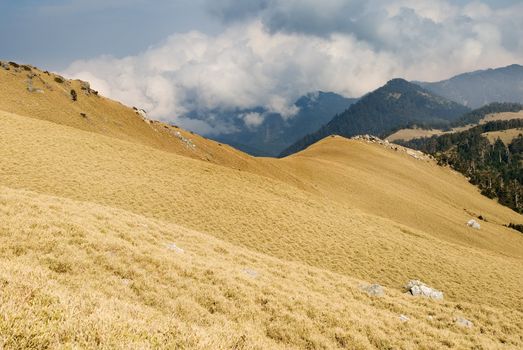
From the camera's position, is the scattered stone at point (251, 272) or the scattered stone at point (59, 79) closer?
the scattered stone at point (251, 272)

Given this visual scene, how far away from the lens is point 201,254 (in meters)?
23.1

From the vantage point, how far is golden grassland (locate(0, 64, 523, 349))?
36.8 feet

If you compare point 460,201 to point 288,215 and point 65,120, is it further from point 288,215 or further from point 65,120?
point 65,120

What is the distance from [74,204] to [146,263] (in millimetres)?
11888

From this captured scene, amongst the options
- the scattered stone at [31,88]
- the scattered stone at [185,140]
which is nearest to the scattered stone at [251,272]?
the scattered stone at [185,140]

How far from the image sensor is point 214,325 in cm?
1316

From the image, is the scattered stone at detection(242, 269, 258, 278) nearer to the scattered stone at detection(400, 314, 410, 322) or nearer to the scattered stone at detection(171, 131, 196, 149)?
the scattered stone at detection(400, 314, 410, 322)

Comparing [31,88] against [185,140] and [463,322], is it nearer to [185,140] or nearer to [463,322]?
[185,140]

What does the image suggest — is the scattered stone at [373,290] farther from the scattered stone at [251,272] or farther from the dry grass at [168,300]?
the scattered stone at [251,272]

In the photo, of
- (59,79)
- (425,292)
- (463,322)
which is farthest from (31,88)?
(463,322)

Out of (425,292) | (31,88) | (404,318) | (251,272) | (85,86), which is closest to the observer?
(404,318)

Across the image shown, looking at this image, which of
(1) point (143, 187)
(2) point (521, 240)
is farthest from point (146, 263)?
(2) point (521, 240)

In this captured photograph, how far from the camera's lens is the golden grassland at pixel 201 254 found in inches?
441

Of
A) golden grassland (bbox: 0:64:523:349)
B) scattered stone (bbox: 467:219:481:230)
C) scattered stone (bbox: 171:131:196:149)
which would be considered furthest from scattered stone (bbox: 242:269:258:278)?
scattered stone (bbox: 467:219:481:230)
